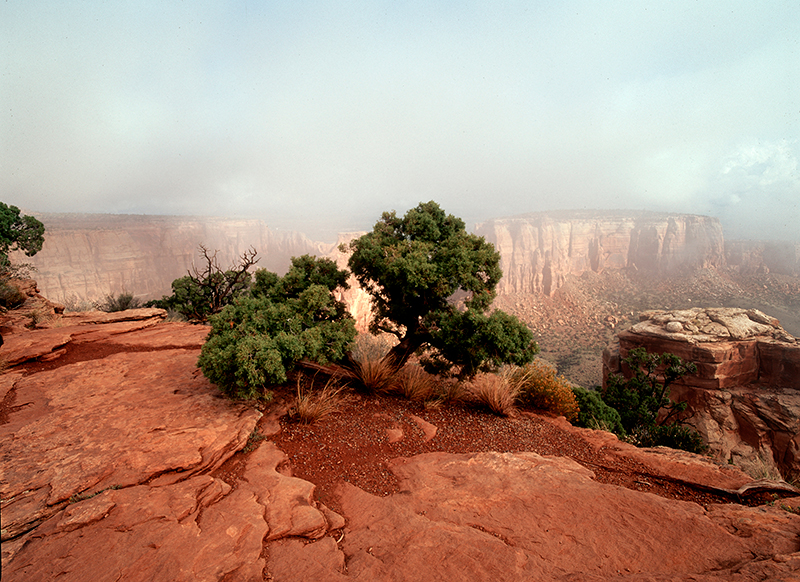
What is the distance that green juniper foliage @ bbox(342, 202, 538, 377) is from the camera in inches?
234

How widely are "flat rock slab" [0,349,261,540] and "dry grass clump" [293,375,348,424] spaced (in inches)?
24.6

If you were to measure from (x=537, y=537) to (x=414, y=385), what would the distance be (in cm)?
390

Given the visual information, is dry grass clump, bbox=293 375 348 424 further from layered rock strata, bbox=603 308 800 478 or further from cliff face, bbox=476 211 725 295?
cliff face, bbox=476 211 725 295

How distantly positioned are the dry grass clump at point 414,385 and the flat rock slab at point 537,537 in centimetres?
263

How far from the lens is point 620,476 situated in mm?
4570

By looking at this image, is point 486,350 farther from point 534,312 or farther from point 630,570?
point 534,312

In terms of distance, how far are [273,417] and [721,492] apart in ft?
19.8

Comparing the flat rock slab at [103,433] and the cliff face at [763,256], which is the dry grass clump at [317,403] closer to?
the flat rock slab at [103,433]

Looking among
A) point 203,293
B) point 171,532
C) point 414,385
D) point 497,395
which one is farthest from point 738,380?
point 203,293

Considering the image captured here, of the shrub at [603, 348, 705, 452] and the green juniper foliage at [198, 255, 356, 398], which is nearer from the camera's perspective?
the green juniper foliage at [198, 255, 356, 398]

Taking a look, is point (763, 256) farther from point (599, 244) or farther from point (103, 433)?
point (103, 433)

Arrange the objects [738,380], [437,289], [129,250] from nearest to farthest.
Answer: [437,289] → [738,380] → [129,250]

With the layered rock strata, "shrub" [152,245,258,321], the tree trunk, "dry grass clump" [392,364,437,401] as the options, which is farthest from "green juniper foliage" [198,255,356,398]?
the layered rock strata

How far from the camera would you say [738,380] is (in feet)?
85.9
